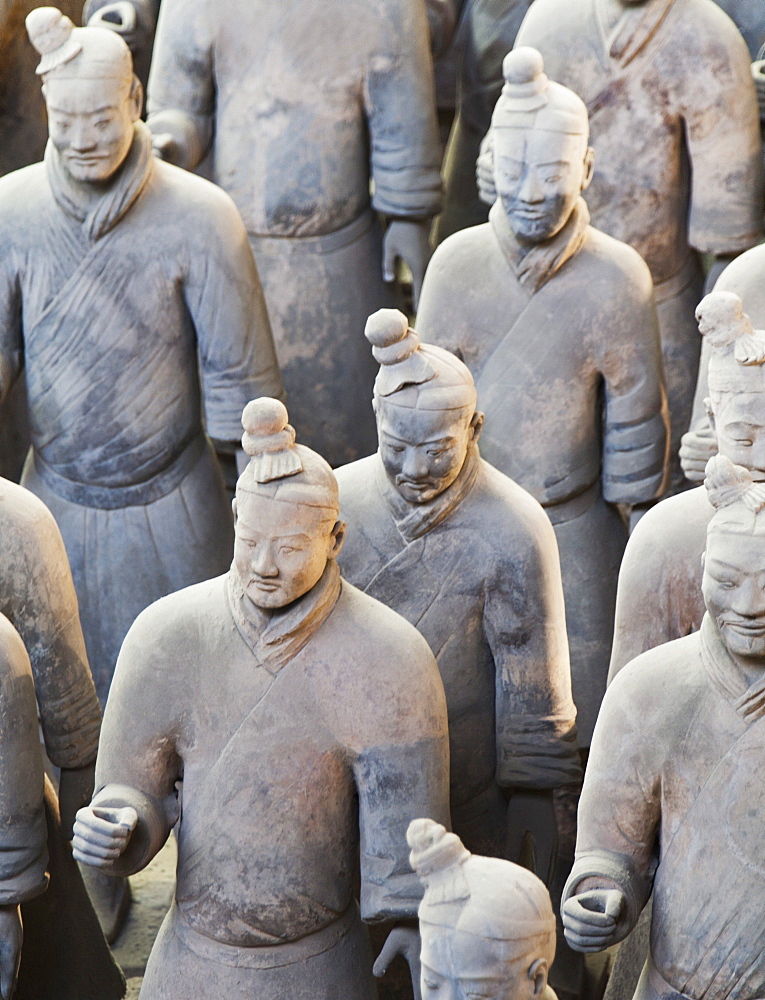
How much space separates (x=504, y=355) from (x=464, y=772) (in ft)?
3.88

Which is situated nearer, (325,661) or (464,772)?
(325,661)

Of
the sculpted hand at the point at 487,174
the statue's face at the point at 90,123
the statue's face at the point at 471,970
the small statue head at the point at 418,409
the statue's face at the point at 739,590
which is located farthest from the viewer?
the sculpted hand at the point at 487,174

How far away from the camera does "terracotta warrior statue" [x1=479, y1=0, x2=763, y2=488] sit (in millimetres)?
5793

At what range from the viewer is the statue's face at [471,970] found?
2.93m

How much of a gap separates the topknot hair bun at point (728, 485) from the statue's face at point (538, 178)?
162 centimetres

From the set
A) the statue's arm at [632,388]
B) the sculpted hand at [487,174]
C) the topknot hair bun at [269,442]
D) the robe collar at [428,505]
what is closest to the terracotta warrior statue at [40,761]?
the topknot hair bun at [269,442]

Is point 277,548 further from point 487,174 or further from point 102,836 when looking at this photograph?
point 487,174

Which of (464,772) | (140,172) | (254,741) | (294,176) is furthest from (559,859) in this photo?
(294,176)

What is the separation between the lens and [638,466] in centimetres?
492

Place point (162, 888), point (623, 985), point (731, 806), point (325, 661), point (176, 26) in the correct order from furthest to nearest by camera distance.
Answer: point (176, 26) < point (162, 888) < point (623, 985) < point (325, 661) < point (731, 806)

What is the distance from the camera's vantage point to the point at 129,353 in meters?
4.94

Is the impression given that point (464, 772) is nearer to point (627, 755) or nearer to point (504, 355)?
point (627, 755)

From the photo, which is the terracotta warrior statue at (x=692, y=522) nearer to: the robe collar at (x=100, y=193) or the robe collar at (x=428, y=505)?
the robe collar at (x=428, y=505)

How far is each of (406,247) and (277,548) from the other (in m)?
2.72
